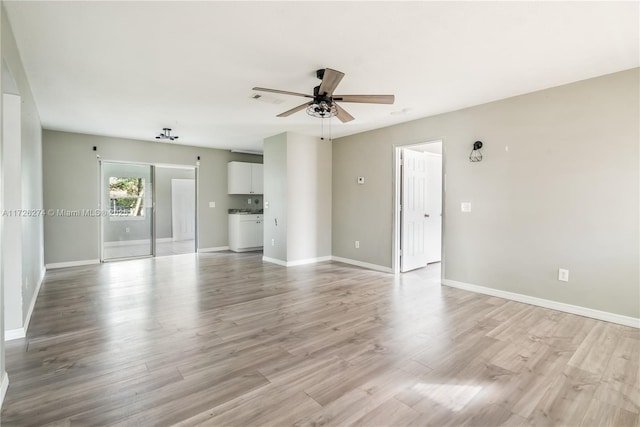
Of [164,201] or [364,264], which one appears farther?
[164,201]

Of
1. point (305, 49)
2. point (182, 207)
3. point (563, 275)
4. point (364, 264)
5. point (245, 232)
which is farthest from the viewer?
point (182, 207)

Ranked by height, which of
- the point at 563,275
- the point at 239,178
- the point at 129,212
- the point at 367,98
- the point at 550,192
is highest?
the point at 367,98

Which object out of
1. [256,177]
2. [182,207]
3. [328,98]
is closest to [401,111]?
[328,98]

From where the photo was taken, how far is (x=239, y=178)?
25.4ft

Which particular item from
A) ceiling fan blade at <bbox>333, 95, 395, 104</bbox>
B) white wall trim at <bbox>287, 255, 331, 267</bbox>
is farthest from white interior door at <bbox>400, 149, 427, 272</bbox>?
ceiling fan blade at <bbox>333, 95, 395, 104</bbox>

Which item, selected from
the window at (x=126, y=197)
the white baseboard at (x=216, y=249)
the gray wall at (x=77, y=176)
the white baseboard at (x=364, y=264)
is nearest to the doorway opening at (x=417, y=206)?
the white baseboard at (x=364, y=264)

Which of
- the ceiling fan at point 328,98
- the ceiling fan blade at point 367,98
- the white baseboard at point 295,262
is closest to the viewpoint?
the ceiling fan at point 328,98

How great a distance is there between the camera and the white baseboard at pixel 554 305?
309cm

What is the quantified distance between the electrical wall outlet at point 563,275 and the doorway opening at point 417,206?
176 cm

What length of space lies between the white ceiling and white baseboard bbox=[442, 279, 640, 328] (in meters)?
2.41

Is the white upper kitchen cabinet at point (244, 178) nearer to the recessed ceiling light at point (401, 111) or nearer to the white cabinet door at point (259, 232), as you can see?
the white cabinet door at point (259, 232)

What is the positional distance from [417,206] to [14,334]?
17.7ft

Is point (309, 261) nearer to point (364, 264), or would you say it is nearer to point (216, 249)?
point (364, 264)

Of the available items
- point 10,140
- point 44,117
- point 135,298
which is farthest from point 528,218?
point 44,117
